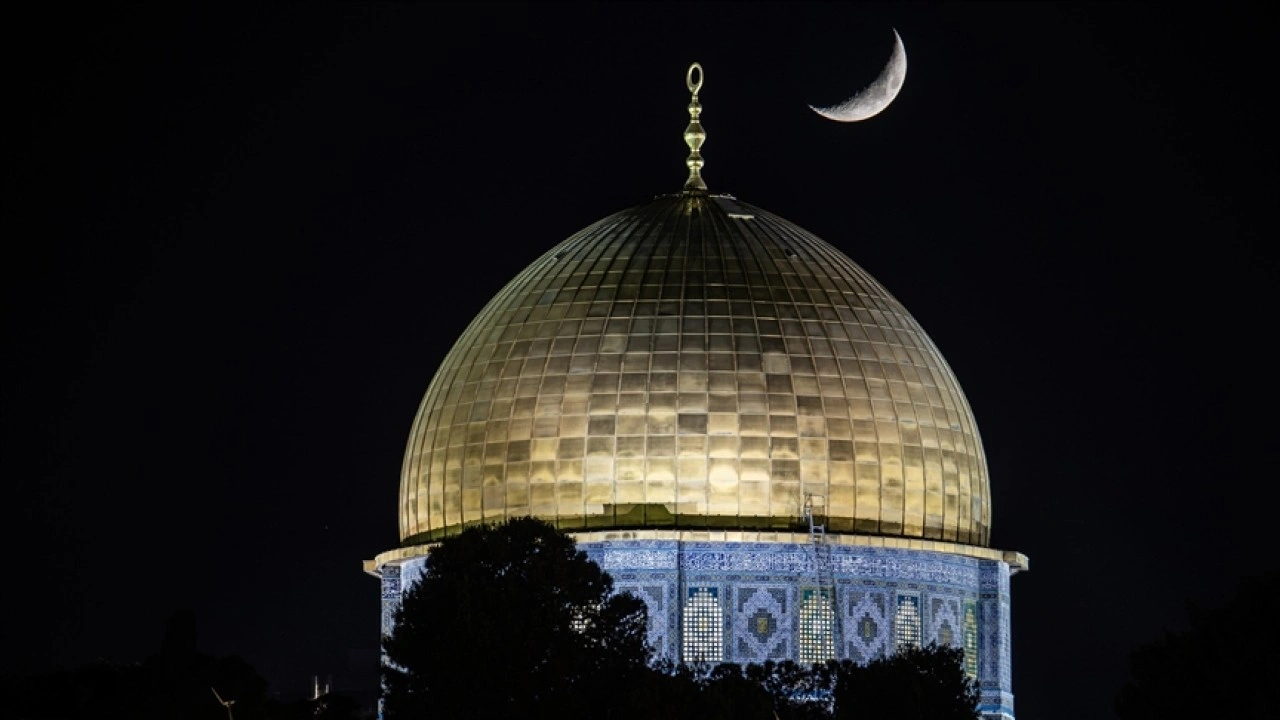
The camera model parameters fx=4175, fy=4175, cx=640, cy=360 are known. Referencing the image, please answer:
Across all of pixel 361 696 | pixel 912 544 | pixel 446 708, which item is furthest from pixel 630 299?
pixel 361 696

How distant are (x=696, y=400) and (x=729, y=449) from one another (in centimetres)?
86

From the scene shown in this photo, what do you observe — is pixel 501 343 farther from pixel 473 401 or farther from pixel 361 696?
pixel 361 696

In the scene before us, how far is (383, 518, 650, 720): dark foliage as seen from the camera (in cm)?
5153

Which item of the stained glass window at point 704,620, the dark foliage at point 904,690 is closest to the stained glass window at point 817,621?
the stained glass window at point 704,620

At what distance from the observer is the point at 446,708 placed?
51.6 metres

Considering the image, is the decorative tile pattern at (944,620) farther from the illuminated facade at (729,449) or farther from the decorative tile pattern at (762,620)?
the decorative tile pattern at (762,620)

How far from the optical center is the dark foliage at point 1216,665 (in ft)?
166

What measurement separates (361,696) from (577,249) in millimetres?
18530

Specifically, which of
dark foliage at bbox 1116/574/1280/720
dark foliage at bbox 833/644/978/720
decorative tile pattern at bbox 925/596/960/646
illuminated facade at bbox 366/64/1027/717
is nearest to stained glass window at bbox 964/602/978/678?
illuminated facade at bbox 366/64/1027/717

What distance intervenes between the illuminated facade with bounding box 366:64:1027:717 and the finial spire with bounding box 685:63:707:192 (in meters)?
1.23

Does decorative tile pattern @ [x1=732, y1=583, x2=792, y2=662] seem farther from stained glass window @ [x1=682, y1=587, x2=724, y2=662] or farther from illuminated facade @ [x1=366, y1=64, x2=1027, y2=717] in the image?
stained glass window @ [x1=682, y1=587, x2=724, y2=662]

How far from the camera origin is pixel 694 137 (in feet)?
208

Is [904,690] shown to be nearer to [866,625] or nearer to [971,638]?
[866,625]

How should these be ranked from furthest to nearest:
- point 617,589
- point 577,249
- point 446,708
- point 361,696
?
point 361,696 < point 577,249 < point 617,589 < point 446,708
